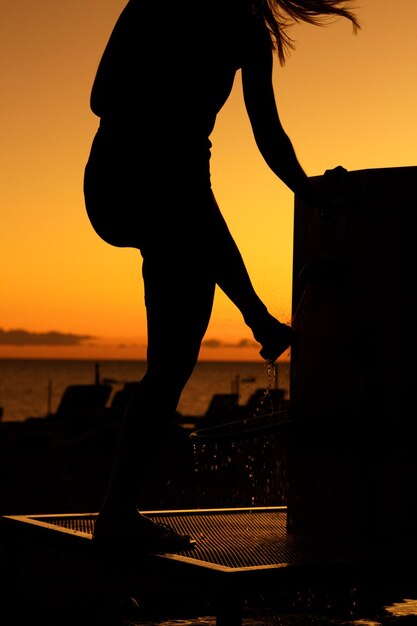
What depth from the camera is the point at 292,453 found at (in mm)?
3662

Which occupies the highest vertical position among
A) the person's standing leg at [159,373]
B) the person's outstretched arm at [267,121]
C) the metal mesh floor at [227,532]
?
the person's outstretched arm at [267,121]

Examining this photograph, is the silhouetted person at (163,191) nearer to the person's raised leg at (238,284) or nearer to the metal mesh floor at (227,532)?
the person's raised leg at (238,284)

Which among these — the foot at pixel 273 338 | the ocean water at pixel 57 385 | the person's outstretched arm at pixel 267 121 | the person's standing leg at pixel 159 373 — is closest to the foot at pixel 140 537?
the person's standing leg at pixel 159 373

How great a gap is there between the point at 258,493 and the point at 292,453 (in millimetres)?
13995

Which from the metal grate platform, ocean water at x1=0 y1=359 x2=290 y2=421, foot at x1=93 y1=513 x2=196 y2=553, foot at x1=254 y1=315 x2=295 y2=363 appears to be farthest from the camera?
ocean water at x1=0 y1=359 x2=290 y2=421

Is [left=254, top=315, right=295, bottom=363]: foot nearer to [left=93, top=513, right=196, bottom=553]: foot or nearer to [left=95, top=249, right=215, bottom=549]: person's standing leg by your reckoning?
[left=95, top=249, right=215, bottom=549]: person's standing leg

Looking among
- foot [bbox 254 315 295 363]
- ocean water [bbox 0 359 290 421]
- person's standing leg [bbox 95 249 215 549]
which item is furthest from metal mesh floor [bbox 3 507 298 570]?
ocean water [bbox 0 359 290 421]

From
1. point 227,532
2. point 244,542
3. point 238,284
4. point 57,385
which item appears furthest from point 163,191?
point 57,385

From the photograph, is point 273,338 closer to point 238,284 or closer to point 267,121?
point 238,284

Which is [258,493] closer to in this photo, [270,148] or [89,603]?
[89,603]

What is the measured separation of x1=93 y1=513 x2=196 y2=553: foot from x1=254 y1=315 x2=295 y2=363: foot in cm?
61

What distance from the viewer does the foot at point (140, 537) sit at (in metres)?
3.15

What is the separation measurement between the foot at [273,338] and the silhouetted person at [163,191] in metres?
0.04

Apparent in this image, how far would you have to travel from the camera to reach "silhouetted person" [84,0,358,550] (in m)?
3.16
